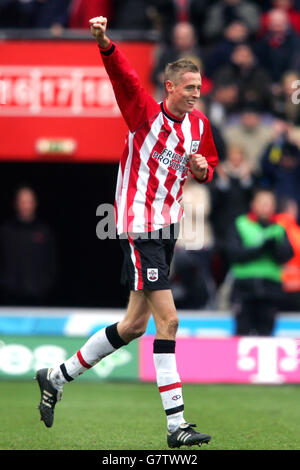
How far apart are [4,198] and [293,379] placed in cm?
555

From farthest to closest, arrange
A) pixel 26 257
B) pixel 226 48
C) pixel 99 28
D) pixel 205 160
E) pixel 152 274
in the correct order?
1. pixel 226 48
2. pixel 26 257
3. pixel 205 160
4. pixel 152 274
5. pixel 99 28

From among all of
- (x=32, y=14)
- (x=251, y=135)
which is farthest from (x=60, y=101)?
(x=251, y=135)

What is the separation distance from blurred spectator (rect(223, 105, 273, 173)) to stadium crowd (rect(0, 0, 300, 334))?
0.01 metres

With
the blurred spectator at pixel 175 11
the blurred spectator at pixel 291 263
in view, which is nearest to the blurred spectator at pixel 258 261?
the blurred spectator at pixel 291 263

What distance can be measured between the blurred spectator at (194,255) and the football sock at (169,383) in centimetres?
517

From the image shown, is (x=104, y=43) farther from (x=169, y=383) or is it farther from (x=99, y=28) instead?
(x=169, y=383)

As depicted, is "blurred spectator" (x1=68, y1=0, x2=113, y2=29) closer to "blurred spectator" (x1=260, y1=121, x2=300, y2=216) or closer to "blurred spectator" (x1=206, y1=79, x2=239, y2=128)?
"blurred spectator" (x1=206, y1=79, x2=239, y2=128)

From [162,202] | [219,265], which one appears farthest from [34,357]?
[162,202]

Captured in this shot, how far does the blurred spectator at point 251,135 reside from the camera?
11.6 m

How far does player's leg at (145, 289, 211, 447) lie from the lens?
572cm

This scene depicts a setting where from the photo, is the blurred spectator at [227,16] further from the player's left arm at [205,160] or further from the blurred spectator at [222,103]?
the player's left arm at [205,160]

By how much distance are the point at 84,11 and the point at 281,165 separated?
3.48 meters

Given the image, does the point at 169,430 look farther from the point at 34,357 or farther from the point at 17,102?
the point at 17,102

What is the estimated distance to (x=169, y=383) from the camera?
19.1ft
